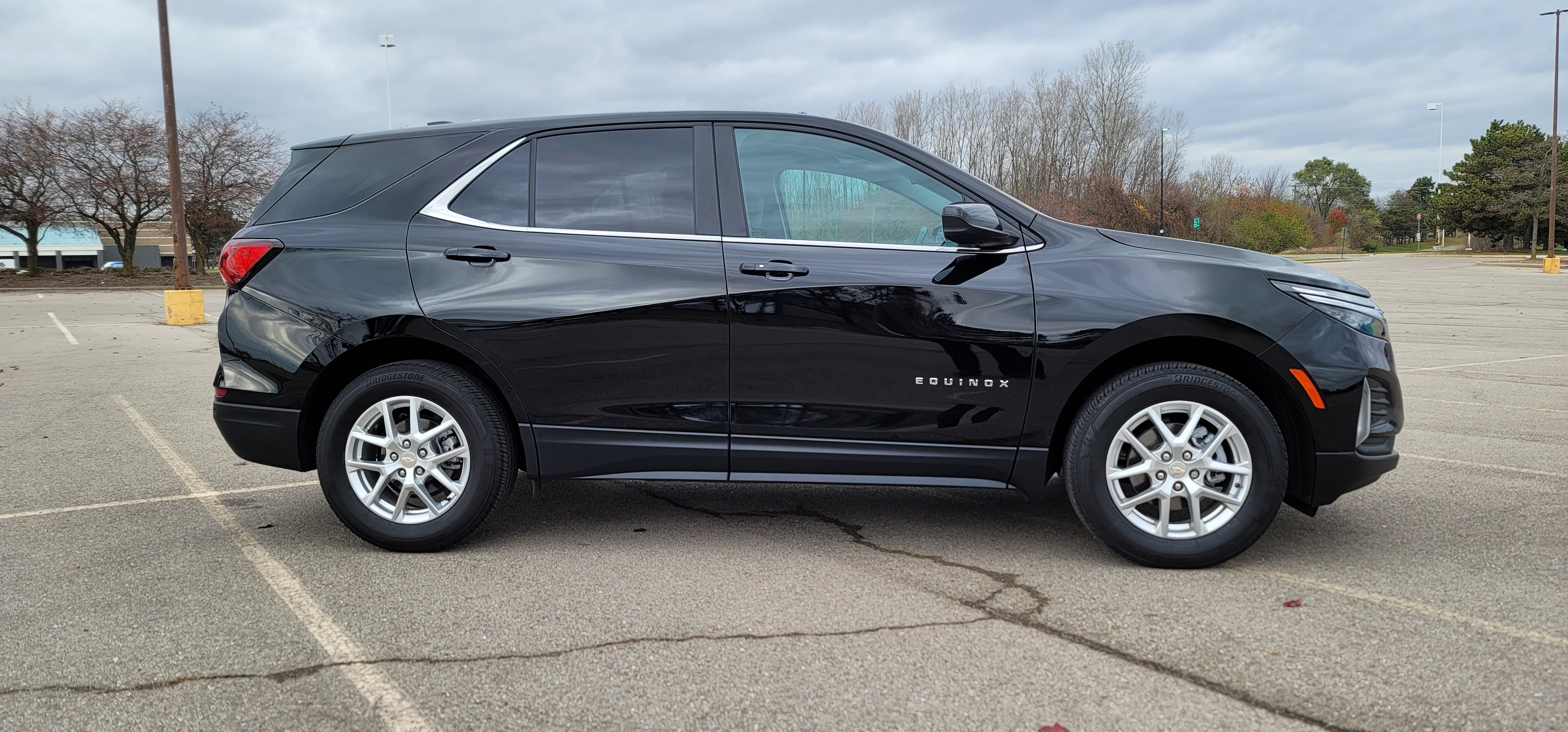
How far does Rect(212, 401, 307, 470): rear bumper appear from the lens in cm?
403

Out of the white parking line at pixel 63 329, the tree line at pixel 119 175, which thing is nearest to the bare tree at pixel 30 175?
the tree line at pixel 119 175

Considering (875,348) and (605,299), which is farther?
(605,299)

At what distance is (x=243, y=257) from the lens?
410cm

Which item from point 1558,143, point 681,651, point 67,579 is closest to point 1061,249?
point 681,651

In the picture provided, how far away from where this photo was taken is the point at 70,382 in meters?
9.51

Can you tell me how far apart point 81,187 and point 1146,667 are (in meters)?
43.6

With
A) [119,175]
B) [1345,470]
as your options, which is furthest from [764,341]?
[119,175]

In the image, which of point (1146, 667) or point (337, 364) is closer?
point (1146, 667)

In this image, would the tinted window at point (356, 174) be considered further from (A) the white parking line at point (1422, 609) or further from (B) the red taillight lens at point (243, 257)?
(A) the white parking line at point (1422, 609)

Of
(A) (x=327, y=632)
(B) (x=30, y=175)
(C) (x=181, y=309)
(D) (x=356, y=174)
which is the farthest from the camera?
(B) (x=30, y=175)

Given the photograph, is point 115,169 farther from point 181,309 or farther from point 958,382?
point 958,382

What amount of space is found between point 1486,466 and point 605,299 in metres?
4.89

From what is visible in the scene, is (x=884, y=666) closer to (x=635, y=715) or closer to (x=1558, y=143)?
(x=635, y=715)

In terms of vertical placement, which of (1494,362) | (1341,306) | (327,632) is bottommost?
(327,632)
